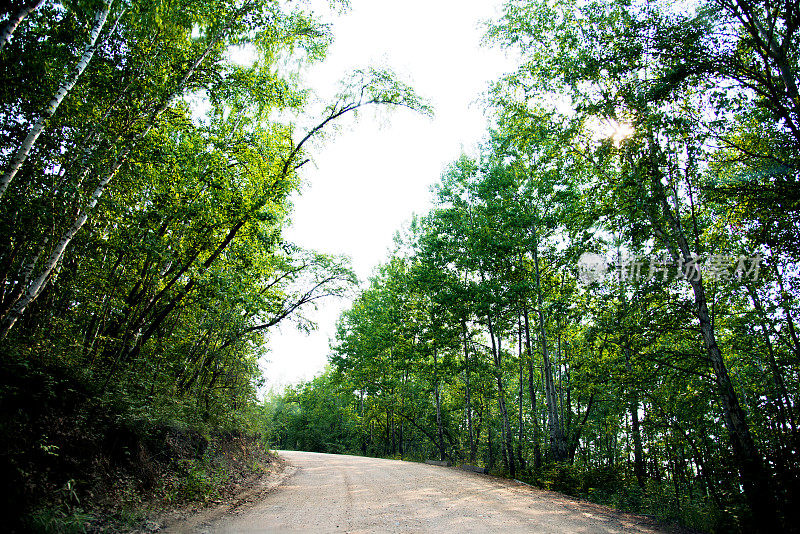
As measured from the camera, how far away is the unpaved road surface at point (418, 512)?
5402 mm

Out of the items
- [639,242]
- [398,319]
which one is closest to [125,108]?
[639,242]

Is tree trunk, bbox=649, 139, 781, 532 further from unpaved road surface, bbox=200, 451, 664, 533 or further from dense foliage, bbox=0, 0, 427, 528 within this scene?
dense foliage, bbox=0, 0, 427, 528

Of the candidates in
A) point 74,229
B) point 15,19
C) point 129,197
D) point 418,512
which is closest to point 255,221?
point 129,197

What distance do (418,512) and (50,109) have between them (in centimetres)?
851

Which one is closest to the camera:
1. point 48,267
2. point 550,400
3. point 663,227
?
point 48,267

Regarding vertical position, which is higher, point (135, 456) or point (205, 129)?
point (205, 129)

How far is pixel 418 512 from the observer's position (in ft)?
20.4

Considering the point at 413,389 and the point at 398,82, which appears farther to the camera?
the point at 413,389

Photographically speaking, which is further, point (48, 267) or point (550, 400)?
point (550, 400)

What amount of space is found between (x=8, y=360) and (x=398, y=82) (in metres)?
10.2

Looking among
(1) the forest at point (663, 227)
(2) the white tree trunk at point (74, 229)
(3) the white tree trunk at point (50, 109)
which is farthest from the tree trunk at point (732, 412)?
(3) the white tree trunk at point (50, 109)

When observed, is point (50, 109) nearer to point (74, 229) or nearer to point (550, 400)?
point (74, 229)

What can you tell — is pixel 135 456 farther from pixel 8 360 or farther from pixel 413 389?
pixel 413 389

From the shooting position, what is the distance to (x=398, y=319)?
72.5 feet
